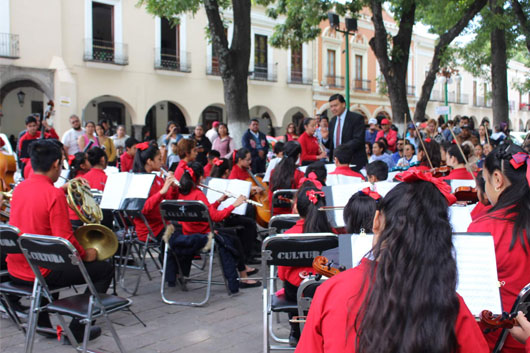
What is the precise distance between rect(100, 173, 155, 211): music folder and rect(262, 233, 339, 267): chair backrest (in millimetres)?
2462

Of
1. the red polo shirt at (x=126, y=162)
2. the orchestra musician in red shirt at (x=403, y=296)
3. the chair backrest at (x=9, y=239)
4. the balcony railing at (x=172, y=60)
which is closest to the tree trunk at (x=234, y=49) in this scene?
the red polo shirt at (x=126, y=162)

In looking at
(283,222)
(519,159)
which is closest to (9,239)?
(283,222)

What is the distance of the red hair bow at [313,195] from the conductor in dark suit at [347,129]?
3094 mm

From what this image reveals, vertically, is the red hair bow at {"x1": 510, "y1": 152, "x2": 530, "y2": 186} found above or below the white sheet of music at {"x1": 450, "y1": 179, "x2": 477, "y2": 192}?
above

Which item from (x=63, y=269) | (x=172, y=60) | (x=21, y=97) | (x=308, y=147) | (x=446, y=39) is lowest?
(x=63, y=269)

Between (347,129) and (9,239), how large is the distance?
4.60 m

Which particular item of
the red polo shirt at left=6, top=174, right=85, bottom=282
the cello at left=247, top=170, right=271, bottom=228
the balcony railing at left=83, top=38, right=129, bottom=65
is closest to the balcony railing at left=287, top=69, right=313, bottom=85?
Answer: the balcony railing at left=83, top=38, right=129, bottom=65

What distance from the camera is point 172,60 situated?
23219 mm

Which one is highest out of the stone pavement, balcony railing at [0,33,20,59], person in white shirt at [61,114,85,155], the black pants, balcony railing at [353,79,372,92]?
balcony railing at [353,79,372,92]

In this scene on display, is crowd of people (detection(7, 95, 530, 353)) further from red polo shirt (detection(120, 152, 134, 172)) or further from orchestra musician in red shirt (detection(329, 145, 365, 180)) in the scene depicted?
red polo shirt (detection(120, 152, 134, 172))

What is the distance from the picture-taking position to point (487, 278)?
2.37 m

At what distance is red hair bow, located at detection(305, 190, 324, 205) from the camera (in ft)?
12.7

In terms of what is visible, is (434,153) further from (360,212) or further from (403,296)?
(403,296)

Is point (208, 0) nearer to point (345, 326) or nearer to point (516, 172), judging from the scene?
point (516, 172)
